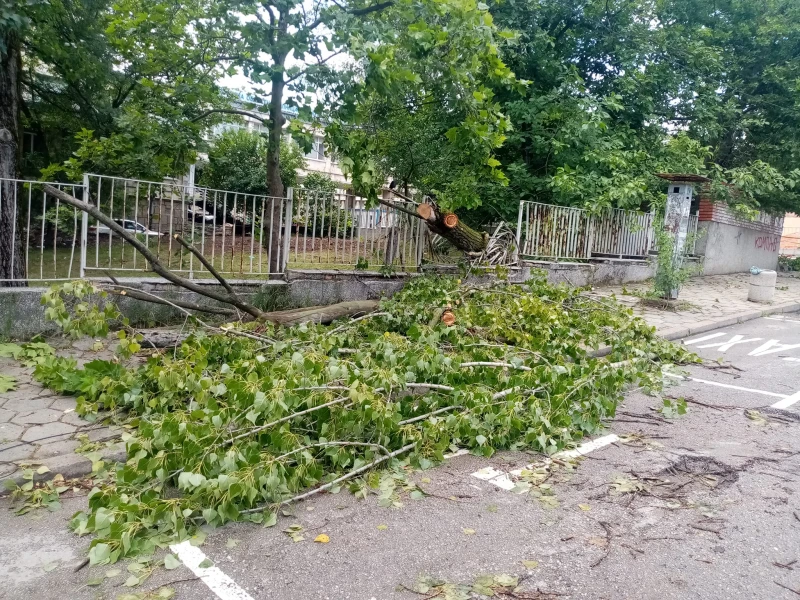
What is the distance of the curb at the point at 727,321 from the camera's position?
9371 millimetres

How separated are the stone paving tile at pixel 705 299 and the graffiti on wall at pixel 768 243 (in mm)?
2764

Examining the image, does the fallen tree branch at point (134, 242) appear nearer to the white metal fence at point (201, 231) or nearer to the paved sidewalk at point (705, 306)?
the white metal fence at point (201, 231)

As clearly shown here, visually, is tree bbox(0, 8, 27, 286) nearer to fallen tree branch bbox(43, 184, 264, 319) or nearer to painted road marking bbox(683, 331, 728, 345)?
fallen tree branch bbox(43, 184, 264, 319)

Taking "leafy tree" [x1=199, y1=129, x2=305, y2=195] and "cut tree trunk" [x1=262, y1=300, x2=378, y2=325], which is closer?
"cut tree trunk" [x1=262, y1=300, x2=378, y2=325]

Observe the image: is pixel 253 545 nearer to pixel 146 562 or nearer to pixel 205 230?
pixel 146 562

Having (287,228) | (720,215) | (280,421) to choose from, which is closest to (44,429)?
(280,421)

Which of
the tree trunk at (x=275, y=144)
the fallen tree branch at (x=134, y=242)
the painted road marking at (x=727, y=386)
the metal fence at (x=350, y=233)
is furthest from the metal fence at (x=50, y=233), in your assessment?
the painted road marking at (x=727, y=386)

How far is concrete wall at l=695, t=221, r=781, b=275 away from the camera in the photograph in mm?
18312

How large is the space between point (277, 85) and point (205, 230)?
2402mm

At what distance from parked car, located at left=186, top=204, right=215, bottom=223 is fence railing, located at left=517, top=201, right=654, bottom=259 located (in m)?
6.30

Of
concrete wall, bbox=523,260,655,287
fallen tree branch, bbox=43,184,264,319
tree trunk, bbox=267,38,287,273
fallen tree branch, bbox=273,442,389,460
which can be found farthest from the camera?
concrete wall, bbox=523,260,655,287

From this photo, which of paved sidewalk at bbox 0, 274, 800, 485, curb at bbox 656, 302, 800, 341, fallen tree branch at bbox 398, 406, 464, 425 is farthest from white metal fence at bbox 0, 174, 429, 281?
curb at bbox 656, 302, 800, 341

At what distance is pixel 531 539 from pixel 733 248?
1980 cm

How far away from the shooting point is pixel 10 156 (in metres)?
7.21
